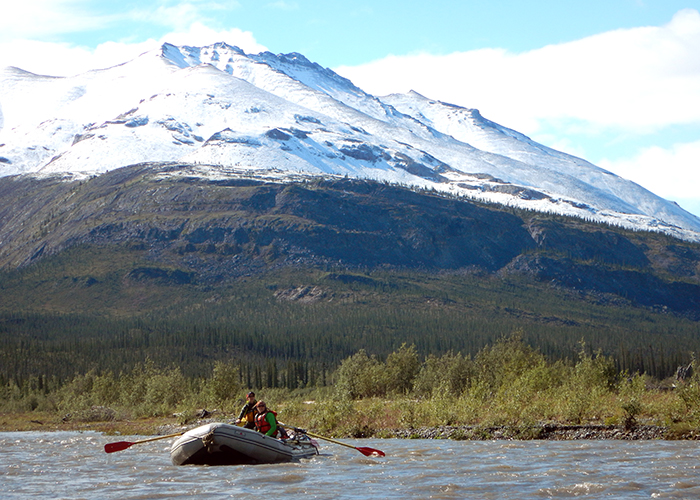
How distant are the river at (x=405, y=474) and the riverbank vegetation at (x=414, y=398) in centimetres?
586

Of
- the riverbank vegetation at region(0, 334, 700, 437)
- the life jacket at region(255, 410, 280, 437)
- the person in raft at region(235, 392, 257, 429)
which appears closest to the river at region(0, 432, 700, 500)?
the life jacket at region(255, 410, 280, 437)

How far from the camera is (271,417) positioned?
3984 cm

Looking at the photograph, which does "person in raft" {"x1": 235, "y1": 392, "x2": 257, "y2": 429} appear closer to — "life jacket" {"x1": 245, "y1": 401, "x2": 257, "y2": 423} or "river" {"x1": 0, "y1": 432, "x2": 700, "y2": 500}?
"life jacket" {"x1": 245, "y1": 401, "x2": 257, "y2": 423}

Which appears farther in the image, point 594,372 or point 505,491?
point 594,372

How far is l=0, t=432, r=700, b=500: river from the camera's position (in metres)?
29.8

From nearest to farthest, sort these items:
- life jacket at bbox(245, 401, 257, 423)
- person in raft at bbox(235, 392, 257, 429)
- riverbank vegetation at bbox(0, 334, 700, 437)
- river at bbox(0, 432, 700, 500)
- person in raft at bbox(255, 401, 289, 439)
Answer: river at bbox(0, 432, 700, 500), person in raft at bbox(255, 401, 289, 439), person in raft at bbox(235, 392, 257, 429), life jacket at bbox(245, 401, 257, 423), riverbank vegetation at bbox(0, 334, 700, 437)

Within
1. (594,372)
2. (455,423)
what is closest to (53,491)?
(455,423)

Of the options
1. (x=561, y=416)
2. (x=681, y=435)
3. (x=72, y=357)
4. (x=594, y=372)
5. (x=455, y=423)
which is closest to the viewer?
(x=681, y=435)

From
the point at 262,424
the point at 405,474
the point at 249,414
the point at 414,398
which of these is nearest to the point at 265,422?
the point at 262,424

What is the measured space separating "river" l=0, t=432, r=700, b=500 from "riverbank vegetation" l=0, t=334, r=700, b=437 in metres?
5.86

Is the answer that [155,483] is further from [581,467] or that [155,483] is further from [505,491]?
[581,467]

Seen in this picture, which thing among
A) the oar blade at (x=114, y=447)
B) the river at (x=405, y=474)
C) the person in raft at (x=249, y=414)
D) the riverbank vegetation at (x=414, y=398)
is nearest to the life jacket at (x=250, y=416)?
the person in raft at (x=249, y=414)

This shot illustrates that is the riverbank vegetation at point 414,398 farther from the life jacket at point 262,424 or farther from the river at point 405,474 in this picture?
the life jacket at point 262,424

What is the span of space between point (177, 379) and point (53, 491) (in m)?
83.2
